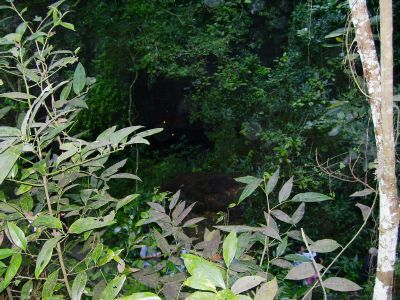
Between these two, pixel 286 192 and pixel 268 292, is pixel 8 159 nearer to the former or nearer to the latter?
pixel 268 292

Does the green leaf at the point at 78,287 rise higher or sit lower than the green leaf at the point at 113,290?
lower

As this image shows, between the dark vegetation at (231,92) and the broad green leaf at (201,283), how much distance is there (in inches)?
90.4

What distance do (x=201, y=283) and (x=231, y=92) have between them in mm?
3826

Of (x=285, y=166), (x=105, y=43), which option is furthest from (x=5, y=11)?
(x=285, y=166)

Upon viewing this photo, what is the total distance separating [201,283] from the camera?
1.97ft

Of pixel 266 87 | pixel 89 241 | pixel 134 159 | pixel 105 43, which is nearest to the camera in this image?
pixel 89 241

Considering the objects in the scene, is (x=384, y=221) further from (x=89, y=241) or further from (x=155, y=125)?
(x=155, y=125)

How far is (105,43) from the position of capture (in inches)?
179

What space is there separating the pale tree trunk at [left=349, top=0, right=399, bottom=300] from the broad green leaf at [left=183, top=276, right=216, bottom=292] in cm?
49

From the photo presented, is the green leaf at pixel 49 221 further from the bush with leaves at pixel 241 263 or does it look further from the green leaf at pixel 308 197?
the green leaf at pixel 308 197

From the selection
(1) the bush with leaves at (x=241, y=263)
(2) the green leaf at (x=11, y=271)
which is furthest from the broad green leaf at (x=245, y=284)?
(2) the green leaf at (x=11, y=271)

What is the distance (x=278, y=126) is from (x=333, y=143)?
502 millimetres

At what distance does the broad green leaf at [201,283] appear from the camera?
60cm

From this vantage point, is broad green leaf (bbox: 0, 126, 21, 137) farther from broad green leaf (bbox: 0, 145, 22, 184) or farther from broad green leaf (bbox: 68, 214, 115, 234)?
broad green leaf (bbox: 68, 214, 115, 234)
